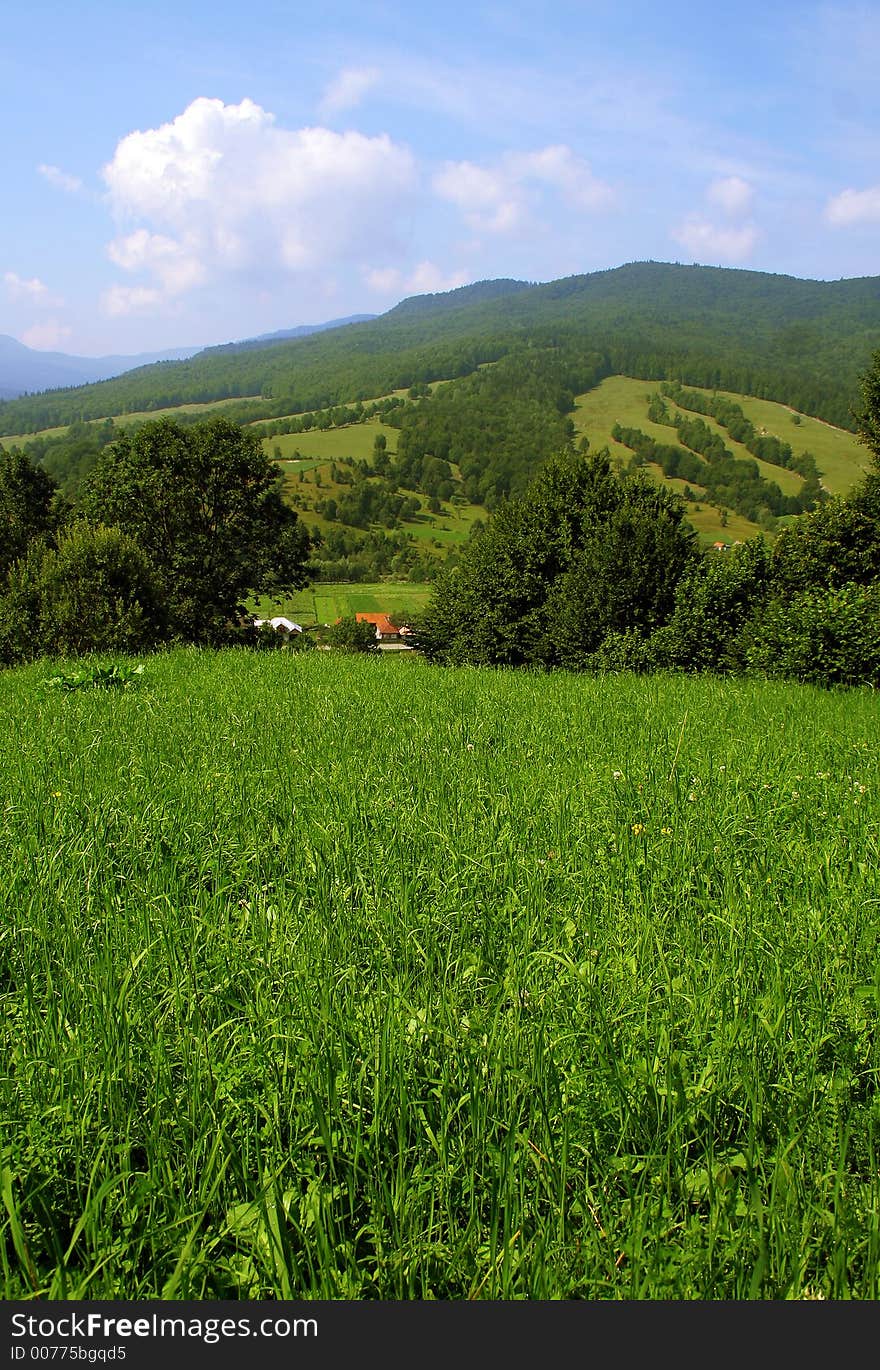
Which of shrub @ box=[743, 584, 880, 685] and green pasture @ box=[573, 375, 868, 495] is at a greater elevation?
green pasture @ box=[573, 375, 868, 495]

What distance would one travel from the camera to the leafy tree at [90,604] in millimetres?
17578

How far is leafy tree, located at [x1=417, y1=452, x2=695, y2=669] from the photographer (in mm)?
22312

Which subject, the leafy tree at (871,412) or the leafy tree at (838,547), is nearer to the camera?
the leafy tree at (871,412)

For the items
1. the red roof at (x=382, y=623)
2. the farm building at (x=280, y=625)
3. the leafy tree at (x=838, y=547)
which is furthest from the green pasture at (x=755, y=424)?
the leafy tree at (x=838, y=547)

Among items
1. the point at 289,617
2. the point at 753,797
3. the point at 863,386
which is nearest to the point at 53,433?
the point at 289,617

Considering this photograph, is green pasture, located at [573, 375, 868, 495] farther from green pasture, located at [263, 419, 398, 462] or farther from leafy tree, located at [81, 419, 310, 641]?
leafy tree, located at [81, 419, 310, 641]

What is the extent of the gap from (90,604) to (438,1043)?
1757 centimetres

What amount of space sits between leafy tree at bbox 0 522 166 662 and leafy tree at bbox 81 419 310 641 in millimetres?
11731

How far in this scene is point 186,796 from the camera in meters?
4.64

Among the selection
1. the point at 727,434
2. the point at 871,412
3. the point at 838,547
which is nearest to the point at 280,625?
the point at 838,547

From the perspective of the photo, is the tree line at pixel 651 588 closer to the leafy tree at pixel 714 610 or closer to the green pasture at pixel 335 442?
the leafy tree at pixel 714 610

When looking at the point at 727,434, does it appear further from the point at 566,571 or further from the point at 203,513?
the point at 566,571

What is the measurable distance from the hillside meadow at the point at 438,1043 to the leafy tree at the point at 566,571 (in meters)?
17.9

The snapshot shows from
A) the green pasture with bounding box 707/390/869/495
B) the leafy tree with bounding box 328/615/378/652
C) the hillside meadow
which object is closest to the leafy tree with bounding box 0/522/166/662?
the hillside meadow
